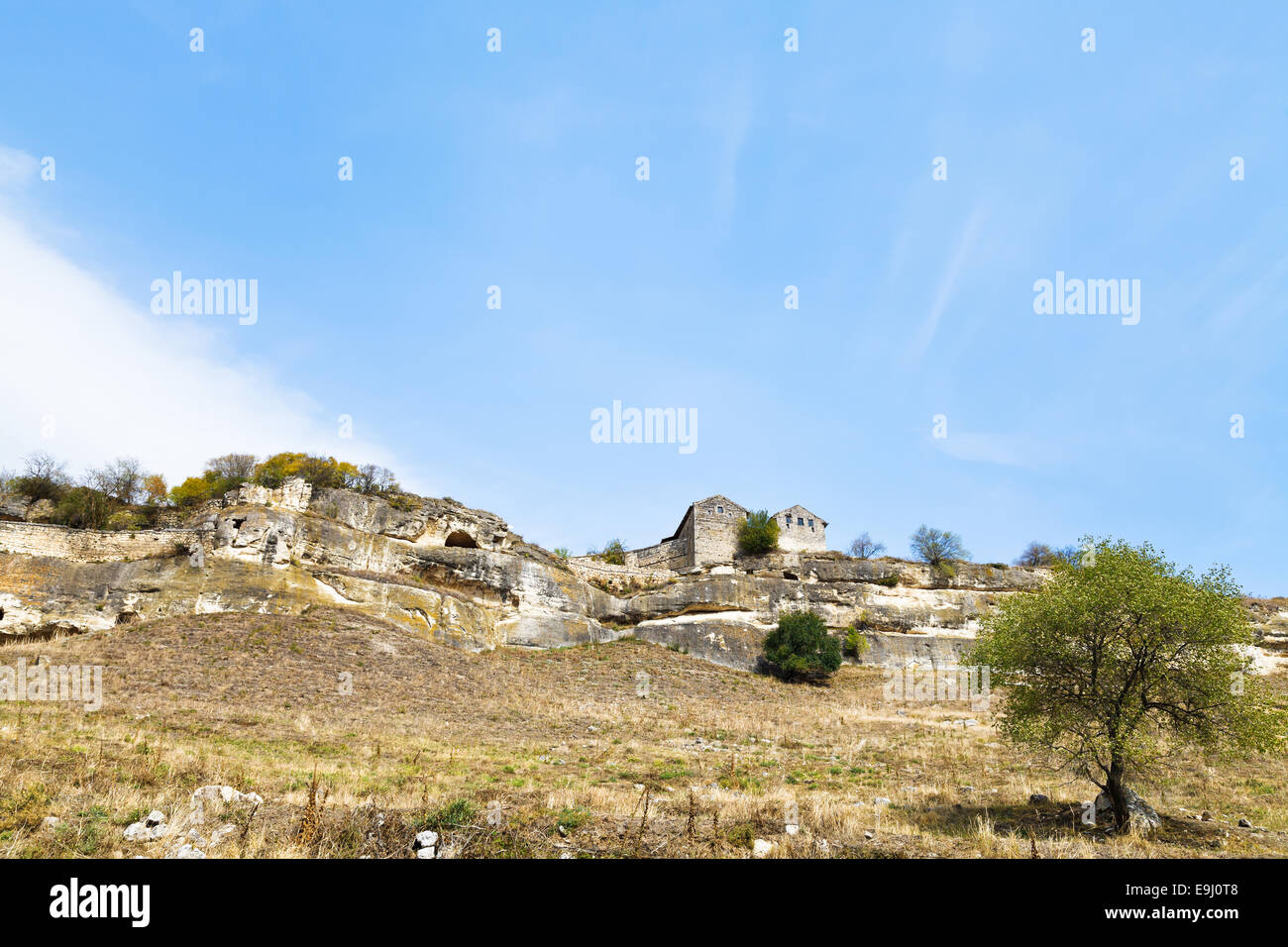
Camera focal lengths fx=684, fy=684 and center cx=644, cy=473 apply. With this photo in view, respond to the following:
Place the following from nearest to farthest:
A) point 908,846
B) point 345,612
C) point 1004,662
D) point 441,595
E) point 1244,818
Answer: point 908,846 → point 1244,818 → point 1004,662 → point 345,612 → point 441,595

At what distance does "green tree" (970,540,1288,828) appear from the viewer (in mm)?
12633

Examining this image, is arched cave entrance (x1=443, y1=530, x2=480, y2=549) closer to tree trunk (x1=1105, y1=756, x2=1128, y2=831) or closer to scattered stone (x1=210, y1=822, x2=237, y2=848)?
scattered stone (x1=210, y1=822, x2=237, y2=848)

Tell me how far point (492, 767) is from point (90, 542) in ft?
99.1

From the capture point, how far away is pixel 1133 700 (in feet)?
43.0

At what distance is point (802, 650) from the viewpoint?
4347 cm

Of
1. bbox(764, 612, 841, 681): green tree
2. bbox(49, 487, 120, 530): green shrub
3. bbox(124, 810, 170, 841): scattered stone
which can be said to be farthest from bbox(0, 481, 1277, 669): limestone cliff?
bbox(124, 810, 170, 841): scattered stone

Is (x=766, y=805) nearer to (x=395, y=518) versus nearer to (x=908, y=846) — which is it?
(x=908, y=846)

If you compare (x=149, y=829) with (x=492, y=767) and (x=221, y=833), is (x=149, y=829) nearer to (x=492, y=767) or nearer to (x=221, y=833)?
(x=221, y=833)

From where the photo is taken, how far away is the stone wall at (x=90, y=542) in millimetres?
A: 32688

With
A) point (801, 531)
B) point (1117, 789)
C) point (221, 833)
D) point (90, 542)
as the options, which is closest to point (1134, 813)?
point (1117, 789)

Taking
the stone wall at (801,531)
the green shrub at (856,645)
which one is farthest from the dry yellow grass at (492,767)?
the stone wall at (801,531)

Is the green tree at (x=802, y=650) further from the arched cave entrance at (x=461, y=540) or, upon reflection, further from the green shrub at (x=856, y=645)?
the arched cave entrance at (x=461, y=540)

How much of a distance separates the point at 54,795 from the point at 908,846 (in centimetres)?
1277
